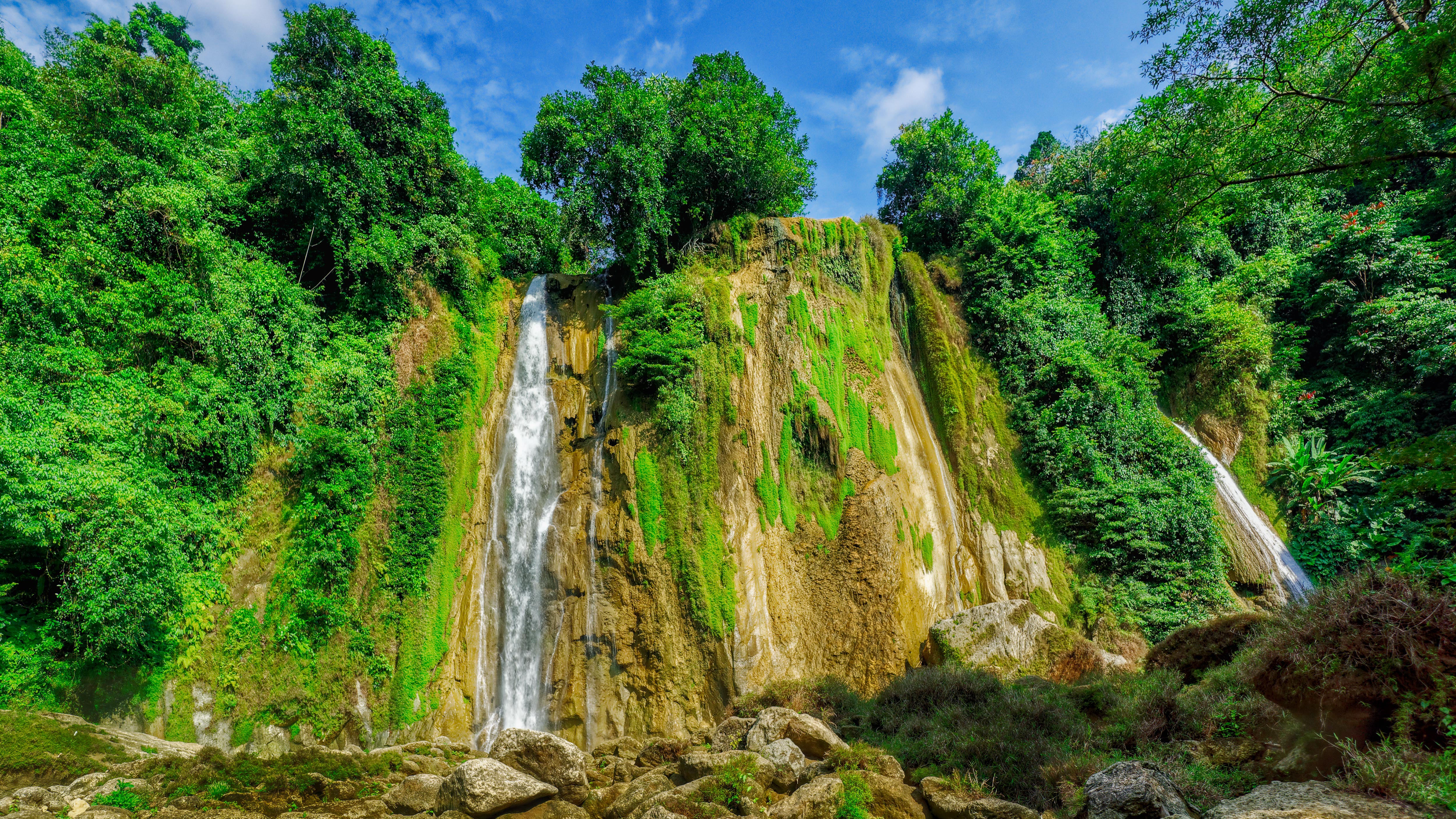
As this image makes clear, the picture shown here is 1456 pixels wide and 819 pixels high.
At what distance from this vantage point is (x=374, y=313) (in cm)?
1516

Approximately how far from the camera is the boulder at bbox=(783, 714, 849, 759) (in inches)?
340

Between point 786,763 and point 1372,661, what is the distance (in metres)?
6.07

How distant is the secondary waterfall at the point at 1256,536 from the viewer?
50.7 feet

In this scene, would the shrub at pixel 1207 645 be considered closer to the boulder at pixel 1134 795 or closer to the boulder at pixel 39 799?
the boulder at pixel 1134 795

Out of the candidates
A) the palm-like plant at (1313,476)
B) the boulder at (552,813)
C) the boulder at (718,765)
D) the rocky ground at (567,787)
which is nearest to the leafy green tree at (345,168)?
the rocky ground at (567,787)

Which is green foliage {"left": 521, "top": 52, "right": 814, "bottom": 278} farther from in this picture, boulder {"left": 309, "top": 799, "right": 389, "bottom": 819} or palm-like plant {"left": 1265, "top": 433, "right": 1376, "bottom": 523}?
palm-like plant {"left": 1265, "top": 433, "right": 1376, "bottom": 523}

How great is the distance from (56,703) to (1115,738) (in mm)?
15913

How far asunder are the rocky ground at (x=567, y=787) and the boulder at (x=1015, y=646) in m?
4.53

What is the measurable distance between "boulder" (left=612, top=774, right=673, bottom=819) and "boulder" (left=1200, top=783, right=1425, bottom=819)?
5.93 m

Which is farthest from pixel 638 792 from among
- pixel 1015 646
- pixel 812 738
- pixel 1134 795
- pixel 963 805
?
pixel 1015 646

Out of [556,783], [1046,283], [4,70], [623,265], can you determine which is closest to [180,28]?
[4,70]

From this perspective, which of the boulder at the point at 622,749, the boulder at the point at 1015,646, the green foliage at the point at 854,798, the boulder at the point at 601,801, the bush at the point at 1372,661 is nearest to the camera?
the bush at the point at 1372,661

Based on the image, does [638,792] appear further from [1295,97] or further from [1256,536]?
[1256,536]

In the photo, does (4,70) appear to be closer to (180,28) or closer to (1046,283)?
(180,28)
